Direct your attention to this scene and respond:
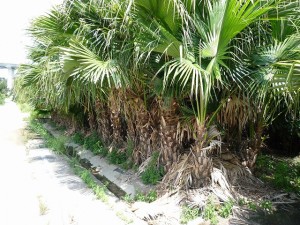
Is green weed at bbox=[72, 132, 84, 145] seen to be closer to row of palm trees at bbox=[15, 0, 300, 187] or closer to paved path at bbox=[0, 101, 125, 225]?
paved path at bbox=[0, 101, 125, 225]

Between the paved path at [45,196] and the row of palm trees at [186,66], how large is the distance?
1465 mm

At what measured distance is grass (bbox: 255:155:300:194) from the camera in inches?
194

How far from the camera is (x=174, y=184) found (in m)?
4.42

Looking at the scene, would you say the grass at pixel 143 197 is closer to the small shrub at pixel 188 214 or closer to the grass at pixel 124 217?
the grass at pixel 124 217

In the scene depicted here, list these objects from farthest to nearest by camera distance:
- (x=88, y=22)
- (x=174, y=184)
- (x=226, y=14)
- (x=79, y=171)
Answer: (x=79, y=171)
(x=88, y=22)
(x=174, y=184)
(x=226, y=14)

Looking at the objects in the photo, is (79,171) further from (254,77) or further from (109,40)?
(254,77)

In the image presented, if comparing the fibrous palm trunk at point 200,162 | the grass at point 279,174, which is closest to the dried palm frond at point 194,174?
the fibrous palm trunk at point 200,162

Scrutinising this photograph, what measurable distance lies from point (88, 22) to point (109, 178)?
337 centimetres

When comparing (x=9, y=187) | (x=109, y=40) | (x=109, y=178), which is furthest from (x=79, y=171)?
(x=109, y=40)

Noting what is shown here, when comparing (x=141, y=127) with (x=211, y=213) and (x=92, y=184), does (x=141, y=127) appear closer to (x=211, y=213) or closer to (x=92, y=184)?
(x=92, y=184)

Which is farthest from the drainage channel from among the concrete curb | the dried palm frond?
the dried palm frond

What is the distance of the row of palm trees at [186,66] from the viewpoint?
144 inches

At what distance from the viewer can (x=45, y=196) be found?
480cm

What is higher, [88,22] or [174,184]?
[88,22]
